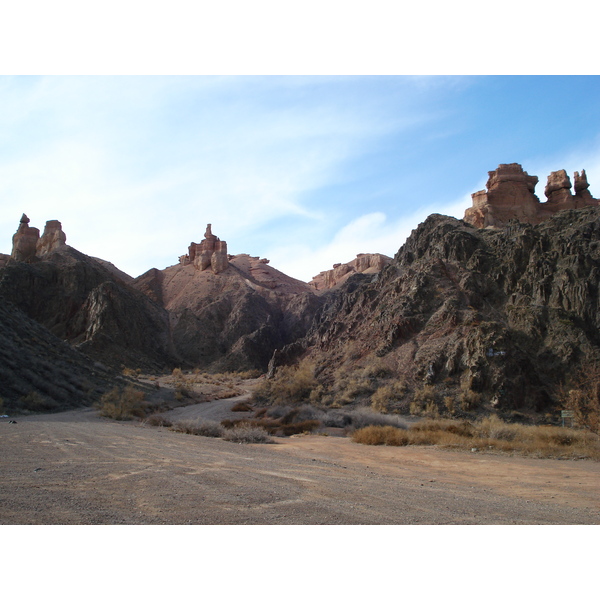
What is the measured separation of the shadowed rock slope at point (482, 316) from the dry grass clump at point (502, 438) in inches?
191

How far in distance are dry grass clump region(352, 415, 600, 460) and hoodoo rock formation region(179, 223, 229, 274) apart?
291 feet

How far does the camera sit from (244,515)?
6469 millimetres

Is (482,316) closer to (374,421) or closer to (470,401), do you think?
(470,401)

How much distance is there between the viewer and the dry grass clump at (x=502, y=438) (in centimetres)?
1648

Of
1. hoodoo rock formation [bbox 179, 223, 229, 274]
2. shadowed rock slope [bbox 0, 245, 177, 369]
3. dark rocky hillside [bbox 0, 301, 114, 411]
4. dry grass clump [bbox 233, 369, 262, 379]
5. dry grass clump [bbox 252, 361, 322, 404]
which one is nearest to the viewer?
dark rocky hillside [bbox 0, 301, 114, 411]

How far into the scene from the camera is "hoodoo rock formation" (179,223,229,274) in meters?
106

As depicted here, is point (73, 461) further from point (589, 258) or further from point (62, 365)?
point (589, 258)

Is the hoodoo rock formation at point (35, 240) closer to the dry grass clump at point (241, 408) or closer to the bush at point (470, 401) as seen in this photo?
the dry grass clump at point (241, 408)

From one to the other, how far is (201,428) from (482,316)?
65.3 ft

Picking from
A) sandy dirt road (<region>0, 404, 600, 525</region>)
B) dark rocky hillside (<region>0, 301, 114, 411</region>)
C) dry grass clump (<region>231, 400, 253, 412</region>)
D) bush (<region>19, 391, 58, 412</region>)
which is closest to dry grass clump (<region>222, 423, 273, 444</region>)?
sandy dirt road (<region>0, 404, 600, 525</region>)

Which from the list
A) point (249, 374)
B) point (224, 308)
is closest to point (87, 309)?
point (224, 308)

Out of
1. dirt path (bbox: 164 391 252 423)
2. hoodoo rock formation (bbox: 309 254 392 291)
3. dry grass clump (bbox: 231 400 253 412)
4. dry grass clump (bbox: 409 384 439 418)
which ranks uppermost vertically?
hoodoo rock formation (bbox: 309 254 392 291)

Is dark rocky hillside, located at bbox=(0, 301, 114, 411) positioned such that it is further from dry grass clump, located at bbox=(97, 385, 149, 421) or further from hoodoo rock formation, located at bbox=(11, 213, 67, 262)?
hoodoo rock formation, located at bbox=(11, 213, 67, 262)

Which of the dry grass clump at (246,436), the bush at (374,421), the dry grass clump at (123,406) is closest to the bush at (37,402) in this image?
the dry grass clump at (123,406)
